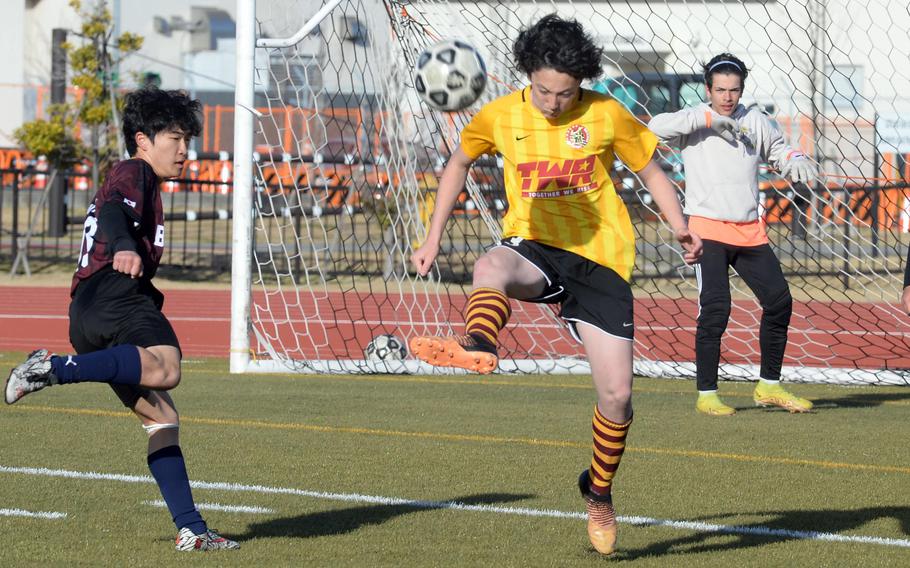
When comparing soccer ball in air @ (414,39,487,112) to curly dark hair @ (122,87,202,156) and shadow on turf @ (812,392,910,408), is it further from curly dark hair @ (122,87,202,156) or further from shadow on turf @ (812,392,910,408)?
shadow on turf @ (812,392,910,408)

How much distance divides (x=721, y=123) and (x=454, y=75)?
8.17ft

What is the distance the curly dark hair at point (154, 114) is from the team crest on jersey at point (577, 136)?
1.39 meters

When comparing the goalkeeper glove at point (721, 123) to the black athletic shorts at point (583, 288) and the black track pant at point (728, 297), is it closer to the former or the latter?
the black track pant at point (728, 297)

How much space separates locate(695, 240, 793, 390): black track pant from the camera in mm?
8602

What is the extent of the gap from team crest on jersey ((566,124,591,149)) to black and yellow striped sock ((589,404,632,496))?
99 cm

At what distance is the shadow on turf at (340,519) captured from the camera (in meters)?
5.23

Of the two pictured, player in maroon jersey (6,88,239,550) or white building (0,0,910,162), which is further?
white building (0,0,910,162)

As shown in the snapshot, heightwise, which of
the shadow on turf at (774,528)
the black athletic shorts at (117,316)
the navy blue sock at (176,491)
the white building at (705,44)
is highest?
the white building at (705,44)

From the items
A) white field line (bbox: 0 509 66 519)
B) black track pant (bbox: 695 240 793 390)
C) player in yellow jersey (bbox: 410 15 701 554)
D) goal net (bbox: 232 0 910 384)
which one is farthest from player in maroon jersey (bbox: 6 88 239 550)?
goal net (bbox: 232 0 910 384)

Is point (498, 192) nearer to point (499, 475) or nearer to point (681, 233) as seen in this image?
point (499, 475)

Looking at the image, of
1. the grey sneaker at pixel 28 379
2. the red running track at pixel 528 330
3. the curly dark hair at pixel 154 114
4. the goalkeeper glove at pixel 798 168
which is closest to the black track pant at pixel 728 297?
the goalkeeper glove at pixel 798 168

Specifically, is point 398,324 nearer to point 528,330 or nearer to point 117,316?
point 528,330

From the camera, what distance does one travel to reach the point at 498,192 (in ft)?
44.8

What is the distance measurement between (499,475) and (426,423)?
1.76 metres
